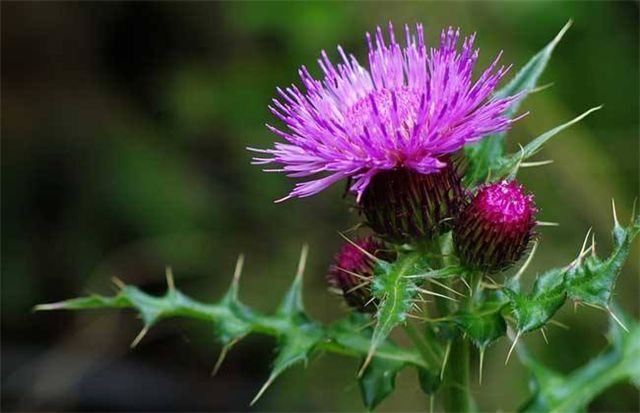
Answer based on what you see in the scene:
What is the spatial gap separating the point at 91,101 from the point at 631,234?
5039 millimetres

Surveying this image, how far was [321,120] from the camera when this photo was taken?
2.20 meters

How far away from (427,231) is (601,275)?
18.5 inches

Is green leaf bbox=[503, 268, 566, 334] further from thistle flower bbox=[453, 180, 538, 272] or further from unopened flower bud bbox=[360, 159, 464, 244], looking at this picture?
unopened flower bud bbox=[360, 159, 464, 244]

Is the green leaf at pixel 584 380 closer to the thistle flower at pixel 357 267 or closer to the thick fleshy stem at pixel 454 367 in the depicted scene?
the thick fleshy stem at pixel 454 367

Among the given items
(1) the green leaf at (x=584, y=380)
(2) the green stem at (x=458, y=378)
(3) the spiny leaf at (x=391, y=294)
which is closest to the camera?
(3) the spiny leaf at (x=391, y=294)

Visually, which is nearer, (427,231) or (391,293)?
(391,293)

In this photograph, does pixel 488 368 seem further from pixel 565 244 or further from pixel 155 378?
pixel 155 378

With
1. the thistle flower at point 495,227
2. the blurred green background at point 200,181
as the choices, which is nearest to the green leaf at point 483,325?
the thistle flower at point 495,227

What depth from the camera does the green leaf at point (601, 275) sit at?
1997 mm

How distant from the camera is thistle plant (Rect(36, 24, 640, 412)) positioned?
2.08 metres

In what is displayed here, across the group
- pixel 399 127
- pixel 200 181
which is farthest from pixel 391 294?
pixel 200 181

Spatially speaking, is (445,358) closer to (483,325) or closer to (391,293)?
(483,325)

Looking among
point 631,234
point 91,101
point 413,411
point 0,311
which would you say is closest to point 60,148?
point 91,101

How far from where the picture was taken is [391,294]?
1.98 meters
